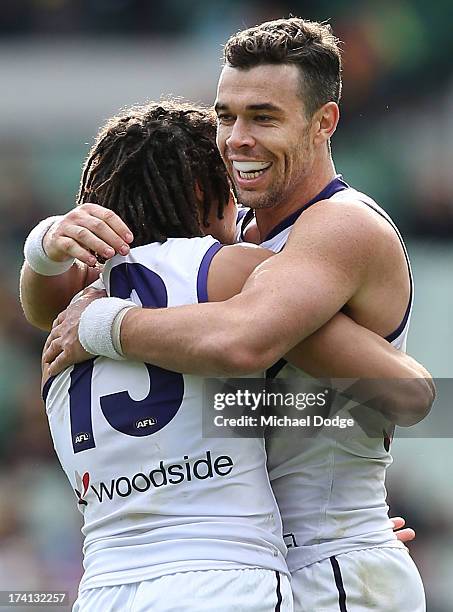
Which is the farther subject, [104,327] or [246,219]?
[246,219]

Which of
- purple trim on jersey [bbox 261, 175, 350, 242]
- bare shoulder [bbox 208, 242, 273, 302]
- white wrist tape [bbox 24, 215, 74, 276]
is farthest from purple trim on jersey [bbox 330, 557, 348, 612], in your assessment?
white wrist tape [bbox 24, 215, 74, 276]

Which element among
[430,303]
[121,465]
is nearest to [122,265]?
[121,465]

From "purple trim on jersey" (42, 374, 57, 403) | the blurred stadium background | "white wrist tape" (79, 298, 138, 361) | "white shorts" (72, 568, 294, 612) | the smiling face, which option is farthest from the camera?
the blurred stadium background

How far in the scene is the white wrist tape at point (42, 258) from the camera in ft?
10.7

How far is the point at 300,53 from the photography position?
11.3ft

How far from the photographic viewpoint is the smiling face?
3.38 metres

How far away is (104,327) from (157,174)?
47cm

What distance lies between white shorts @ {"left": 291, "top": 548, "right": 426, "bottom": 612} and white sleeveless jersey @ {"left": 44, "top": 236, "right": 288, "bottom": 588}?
231 millimetres

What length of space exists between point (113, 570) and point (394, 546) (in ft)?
2.84

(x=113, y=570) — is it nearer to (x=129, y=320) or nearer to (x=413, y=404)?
(x=129, y=320)

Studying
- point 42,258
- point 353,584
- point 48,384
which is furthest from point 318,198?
point 353,584

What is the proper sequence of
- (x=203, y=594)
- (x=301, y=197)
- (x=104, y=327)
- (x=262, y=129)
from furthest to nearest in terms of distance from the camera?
(x=301, y=197), (x=262, y=129), (x=104, y=327), (x=203, y=594)

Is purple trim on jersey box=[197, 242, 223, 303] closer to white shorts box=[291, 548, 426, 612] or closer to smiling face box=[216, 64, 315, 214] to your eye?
smiling face box=[216, 64, 315, 214]

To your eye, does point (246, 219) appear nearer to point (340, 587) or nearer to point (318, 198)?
point (318, 198)
